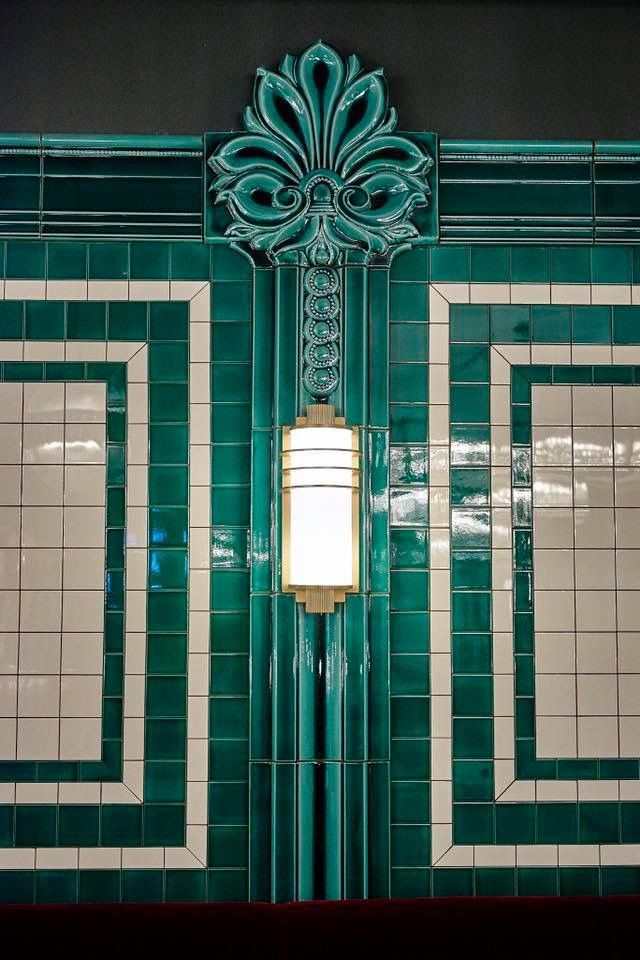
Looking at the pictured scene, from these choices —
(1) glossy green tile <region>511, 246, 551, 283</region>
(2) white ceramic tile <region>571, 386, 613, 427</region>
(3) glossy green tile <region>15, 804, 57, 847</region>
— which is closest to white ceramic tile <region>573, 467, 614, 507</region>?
(2) white ceramic tile <region>571, 386, 613, 427</region>

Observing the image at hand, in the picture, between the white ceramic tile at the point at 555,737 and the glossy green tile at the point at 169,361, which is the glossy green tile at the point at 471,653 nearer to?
the white ceramic tile at the point at 555,737

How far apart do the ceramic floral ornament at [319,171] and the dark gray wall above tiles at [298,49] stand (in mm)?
101

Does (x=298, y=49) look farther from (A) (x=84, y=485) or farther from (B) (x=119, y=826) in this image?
(B) (x=119, y=826)

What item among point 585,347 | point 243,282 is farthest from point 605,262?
point 243,282

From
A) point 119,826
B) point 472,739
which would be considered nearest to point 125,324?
point 119,826

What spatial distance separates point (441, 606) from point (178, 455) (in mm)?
974

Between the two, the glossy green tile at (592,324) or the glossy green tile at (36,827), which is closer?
the glossy green tile at (36,827)

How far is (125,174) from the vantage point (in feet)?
10.3

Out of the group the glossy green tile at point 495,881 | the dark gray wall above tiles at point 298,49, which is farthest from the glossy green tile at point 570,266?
the glossy green tile at point 495,881

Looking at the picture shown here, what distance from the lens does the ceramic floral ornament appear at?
123 inches

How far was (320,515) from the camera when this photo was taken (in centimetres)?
291

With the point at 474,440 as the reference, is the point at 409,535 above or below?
below

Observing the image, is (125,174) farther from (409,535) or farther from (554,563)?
(554,563)

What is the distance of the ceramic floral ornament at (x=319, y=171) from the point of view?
3113 millimetres
